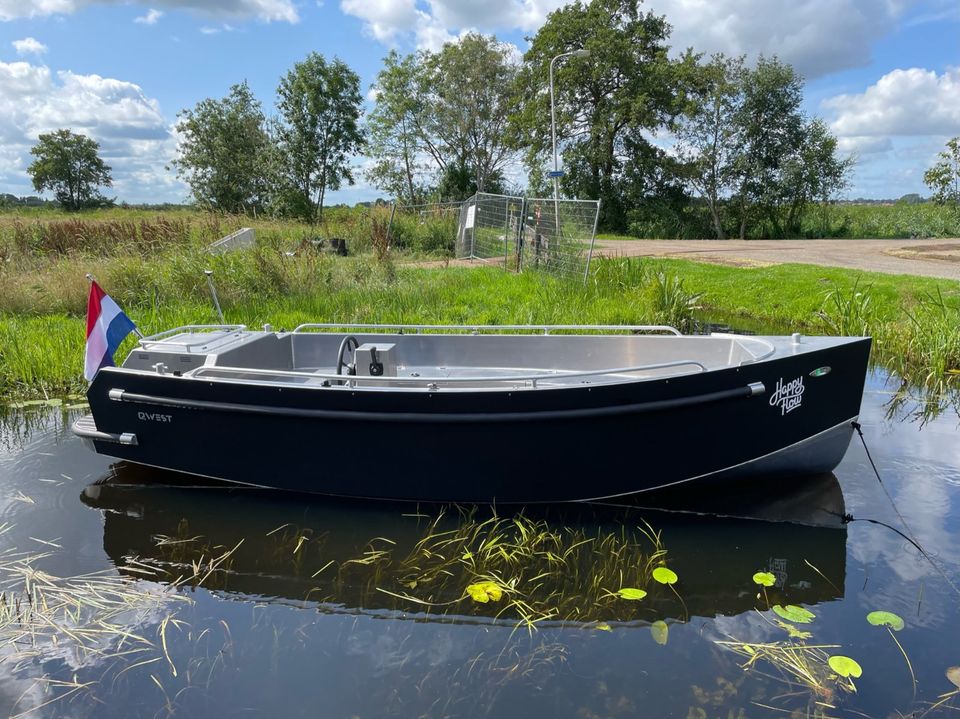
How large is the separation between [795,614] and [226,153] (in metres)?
35.3

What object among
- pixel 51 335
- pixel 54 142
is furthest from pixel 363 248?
pixel 54 142

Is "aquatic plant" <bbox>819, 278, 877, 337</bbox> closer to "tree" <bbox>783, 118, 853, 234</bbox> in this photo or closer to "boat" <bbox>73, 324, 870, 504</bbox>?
"boat" <bbox>73, 324, 870, 504</bbox>

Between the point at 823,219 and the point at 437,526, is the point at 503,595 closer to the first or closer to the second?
the point at 437,526

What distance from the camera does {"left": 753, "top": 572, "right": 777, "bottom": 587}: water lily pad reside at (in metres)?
4.34

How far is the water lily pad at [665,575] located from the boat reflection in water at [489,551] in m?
0.06

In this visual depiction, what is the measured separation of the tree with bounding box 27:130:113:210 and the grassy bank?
41.7m

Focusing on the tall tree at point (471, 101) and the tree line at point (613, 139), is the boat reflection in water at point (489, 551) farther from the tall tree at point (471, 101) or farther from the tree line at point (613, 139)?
the tall tree at point (471, 101)

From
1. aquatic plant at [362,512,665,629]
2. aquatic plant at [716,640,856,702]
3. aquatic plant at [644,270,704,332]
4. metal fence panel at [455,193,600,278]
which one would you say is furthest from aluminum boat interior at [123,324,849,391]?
metal fence panel at [455,193,600,278]

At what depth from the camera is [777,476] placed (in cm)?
554

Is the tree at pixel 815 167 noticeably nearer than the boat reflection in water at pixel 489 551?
No

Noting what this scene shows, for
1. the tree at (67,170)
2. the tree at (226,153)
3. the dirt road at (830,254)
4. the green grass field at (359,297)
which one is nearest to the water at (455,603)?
the green grass field at (359,297)

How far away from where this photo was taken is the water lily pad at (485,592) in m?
4.23

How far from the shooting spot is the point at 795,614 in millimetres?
4023

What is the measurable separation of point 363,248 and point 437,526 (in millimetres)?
13488
